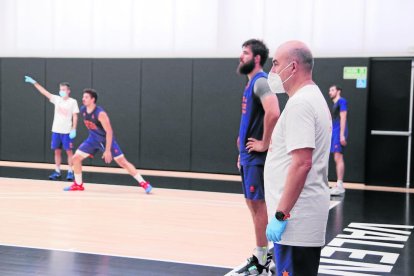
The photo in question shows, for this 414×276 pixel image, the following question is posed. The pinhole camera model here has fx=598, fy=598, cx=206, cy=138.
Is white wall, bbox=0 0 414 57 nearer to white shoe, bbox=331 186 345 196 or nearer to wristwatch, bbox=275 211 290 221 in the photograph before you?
white shoe, bbox=331 186 345 196

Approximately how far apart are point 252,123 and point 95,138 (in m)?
5.21

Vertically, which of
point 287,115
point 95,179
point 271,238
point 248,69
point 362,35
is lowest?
point 95,179

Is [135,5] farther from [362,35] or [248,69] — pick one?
[248,69]

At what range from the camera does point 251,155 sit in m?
4.80

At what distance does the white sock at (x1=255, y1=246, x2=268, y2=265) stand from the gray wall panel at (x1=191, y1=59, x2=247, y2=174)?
8.09 m

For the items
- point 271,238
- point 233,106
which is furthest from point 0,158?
point 271,238

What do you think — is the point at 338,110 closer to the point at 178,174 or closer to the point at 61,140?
the point at 178,174

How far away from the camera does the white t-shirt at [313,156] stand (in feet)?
9.00

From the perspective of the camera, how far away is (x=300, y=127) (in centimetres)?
273

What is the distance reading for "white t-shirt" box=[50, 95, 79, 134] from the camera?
11.6 meters

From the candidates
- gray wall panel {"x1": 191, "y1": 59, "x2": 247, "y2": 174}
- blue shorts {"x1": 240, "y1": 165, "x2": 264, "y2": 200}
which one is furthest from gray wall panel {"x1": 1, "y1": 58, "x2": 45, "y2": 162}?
blue shorts {"x1": 240, "y1": 165, "x2": 264, "y2": 200}

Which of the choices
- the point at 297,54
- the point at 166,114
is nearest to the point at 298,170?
the point at 297,54

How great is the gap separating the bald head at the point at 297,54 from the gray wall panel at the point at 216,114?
10011mm

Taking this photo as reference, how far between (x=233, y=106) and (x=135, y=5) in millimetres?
3484
